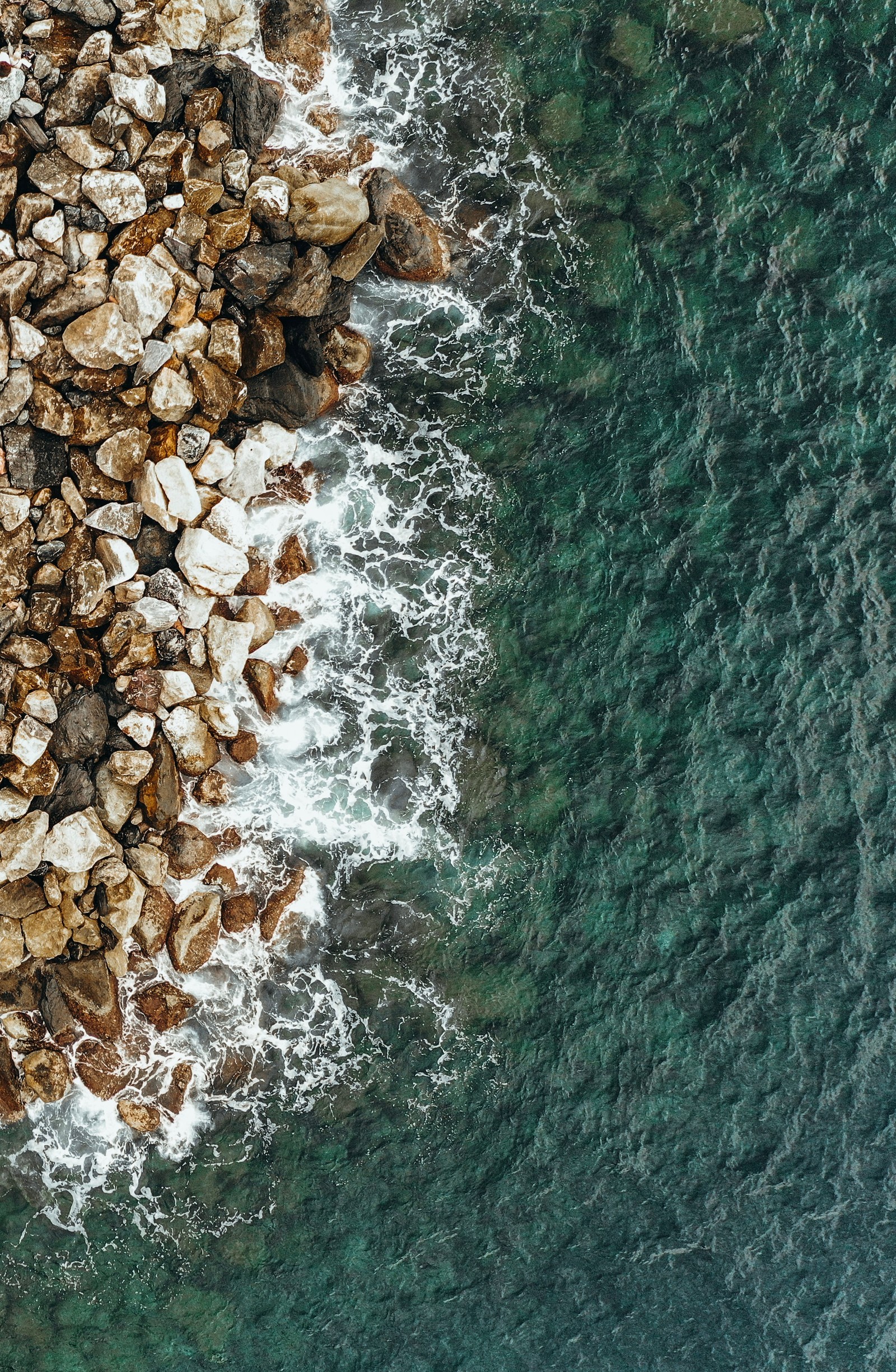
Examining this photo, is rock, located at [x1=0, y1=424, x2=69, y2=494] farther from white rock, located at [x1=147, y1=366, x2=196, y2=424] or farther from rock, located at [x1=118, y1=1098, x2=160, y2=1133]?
rock, located at [x1=118, y1=1098, x2=160, y2=1133]

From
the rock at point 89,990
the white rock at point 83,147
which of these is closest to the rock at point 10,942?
the rock at point 89,990

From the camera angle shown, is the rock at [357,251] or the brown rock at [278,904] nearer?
the rock at [357,251]

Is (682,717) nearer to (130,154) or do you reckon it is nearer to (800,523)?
(800,523)

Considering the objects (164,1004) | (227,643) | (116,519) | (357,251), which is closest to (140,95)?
(357,251)

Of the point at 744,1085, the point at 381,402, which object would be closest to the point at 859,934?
the point at 744,1085

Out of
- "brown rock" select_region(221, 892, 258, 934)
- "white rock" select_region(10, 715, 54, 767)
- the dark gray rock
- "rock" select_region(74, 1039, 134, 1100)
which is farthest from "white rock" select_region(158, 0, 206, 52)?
"rock" select_region(74, 1039, 134, 1100)

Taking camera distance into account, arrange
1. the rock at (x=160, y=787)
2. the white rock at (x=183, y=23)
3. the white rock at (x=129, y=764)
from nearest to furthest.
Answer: the white rock at (x=183, y=23) < the white rock at (x=129, y=764) < the rock at (x=160, y=787)

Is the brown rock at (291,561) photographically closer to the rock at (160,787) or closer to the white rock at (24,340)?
the rock at (160,787)

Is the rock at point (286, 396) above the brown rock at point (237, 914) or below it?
above
